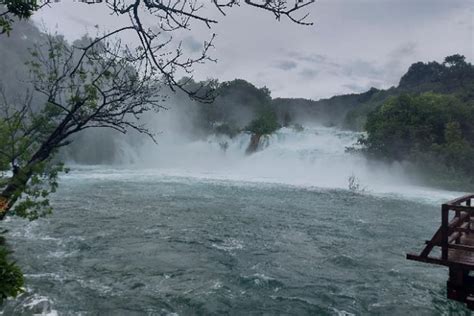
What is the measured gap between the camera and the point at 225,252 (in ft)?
39.1

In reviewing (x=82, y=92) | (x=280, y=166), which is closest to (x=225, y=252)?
(x=82, y=92)

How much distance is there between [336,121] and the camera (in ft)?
298

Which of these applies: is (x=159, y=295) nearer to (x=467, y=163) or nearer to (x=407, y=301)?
(x=407, y=301)

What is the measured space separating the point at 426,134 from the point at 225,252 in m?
31.7

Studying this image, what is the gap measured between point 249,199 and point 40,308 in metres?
14.6

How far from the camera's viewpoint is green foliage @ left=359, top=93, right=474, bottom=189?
3375 cm

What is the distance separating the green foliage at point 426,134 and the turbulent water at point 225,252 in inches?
417

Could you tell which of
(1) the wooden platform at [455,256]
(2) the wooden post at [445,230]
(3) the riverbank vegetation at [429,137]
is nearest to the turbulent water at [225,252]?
(1) the wooden platform at [455,256]

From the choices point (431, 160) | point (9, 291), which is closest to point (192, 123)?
point (431, 160)

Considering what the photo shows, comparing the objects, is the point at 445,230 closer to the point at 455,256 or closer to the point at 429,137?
the point at 455,256

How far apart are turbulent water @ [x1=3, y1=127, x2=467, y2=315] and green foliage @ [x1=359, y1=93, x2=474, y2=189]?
10.6 meters

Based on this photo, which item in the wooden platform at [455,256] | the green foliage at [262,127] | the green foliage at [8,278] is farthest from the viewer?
the green foliage at [262,127]

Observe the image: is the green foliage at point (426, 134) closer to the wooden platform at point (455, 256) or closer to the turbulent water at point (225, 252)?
the turbulent water at point (225, 252)

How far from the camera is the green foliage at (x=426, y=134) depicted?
3375cm
